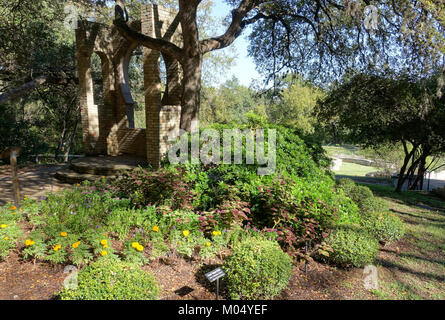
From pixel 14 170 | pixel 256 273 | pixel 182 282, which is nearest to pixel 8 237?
pixel 14 170

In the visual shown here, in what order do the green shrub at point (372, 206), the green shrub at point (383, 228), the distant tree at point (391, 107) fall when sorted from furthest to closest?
the distant tree at point (391, 107) < the green shrub at point (372, 206) < the green shrub at point (383, 228)

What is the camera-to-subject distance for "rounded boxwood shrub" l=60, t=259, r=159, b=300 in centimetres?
250

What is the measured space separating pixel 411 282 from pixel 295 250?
1603 millimetres

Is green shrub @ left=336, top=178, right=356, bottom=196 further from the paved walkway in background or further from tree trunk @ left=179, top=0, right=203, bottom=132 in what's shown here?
the paved walkway in background

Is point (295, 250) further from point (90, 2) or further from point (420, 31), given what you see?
point (90, 2)

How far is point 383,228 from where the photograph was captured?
16.8 feet

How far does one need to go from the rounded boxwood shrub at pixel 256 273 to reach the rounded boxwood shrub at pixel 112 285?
867mm

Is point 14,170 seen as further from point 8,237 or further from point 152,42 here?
point 152,42

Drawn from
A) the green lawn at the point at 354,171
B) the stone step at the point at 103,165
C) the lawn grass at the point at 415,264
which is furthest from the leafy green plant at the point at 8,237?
the green lawn at the point at 354,171

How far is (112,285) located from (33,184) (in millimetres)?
6186

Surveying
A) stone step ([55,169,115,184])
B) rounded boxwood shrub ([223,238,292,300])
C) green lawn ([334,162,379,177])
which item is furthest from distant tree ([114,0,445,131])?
green lawn ([334,162,379,177])

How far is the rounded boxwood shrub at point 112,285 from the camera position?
2.50 meters

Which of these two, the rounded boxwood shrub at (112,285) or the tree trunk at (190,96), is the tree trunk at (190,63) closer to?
the tree trunk at (190,96)
